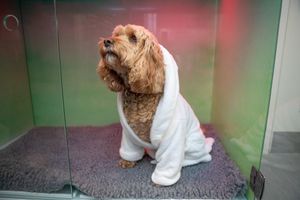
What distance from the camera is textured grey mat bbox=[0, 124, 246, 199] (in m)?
0.99

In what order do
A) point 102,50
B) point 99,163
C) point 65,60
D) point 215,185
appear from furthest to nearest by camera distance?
point 65,60 < point 99,163 < point 215,185 < point 102,50

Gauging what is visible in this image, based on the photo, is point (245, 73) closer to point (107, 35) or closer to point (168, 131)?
point (168, 131)

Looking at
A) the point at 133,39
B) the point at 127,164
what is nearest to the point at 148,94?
the point at 133,39

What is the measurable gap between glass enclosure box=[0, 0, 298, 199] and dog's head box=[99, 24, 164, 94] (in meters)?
0.41

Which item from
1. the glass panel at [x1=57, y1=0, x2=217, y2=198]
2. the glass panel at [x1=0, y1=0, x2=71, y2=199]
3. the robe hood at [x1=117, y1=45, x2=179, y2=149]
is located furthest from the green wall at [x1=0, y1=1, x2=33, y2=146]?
the robe hood at [x1=117, y1=45, x2=179, y2=149]

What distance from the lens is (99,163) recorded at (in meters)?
1.18

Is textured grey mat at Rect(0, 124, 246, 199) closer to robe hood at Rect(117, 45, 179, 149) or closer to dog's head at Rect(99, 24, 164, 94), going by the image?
robe hood at Rect(117, 45, 179, 149)

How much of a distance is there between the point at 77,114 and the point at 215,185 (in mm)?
957

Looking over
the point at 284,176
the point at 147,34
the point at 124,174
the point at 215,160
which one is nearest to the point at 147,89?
the point at 147,34

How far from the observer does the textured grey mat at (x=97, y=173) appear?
986mm

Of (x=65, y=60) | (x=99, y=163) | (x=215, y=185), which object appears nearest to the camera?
(x=215, y=185)

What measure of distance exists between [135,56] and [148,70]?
0.22ft

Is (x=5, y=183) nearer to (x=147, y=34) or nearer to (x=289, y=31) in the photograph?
(x=147, y=34)

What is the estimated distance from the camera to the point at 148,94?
0.97 meters
